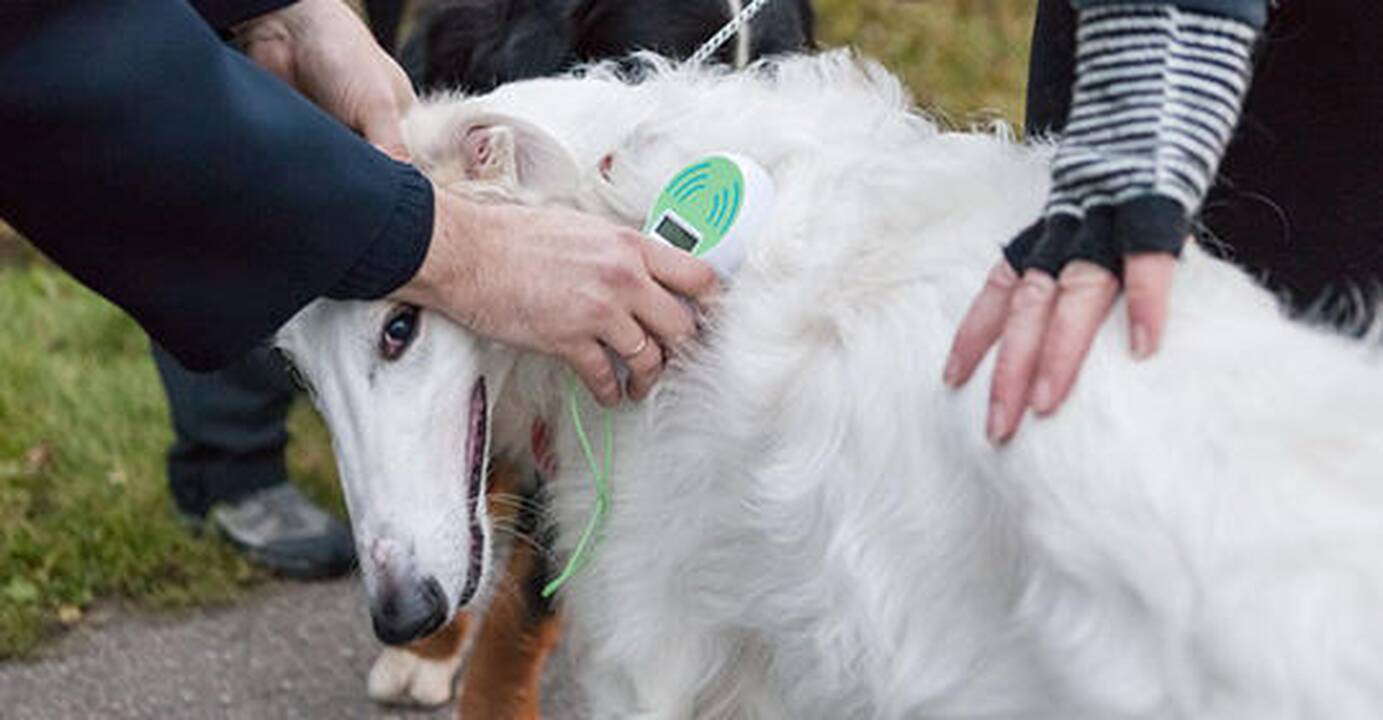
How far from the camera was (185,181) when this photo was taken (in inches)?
93.6

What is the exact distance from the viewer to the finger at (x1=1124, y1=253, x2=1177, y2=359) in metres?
2.05

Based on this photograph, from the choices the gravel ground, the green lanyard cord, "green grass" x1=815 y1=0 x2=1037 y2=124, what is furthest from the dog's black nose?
"green grass" x1=815 y1=0 x2=1037 y2=124

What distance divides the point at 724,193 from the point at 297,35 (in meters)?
0.78

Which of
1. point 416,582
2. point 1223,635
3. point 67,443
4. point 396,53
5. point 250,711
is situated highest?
point 1223,635

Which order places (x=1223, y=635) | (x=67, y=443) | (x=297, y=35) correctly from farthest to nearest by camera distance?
(x=67, y=443)
(x=297, y=35)
(x=1223, y=635)

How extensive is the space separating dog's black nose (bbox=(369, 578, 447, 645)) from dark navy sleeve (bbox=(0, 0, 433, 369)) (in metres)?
0.41

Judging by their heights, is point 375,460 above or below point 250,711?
above

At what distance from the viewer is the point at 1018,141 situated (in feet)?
9.27

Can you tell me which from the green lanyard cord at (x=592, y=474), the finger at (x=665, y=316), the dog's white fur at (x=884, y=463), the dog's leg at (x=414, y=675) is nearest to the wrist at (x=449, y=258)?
the dog's white fur at (x=884, y=463)

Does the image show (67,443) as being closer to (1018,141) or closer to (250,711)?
(250,711)

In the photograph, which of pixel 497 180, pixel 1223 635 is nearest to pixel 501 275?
pixel 497 180

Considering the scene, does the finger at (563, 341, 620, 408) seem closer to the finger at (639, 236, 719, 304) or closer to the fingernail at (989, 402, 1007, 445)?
the finger at (639, 236, 719, 304)

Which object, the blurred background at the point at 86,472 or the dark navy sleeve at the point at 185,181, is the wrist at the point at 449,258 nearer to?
the dark navy sleeve at the point at 185,181

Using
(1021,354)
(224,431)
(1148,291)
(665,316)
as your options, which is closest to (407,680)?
(224,431)
